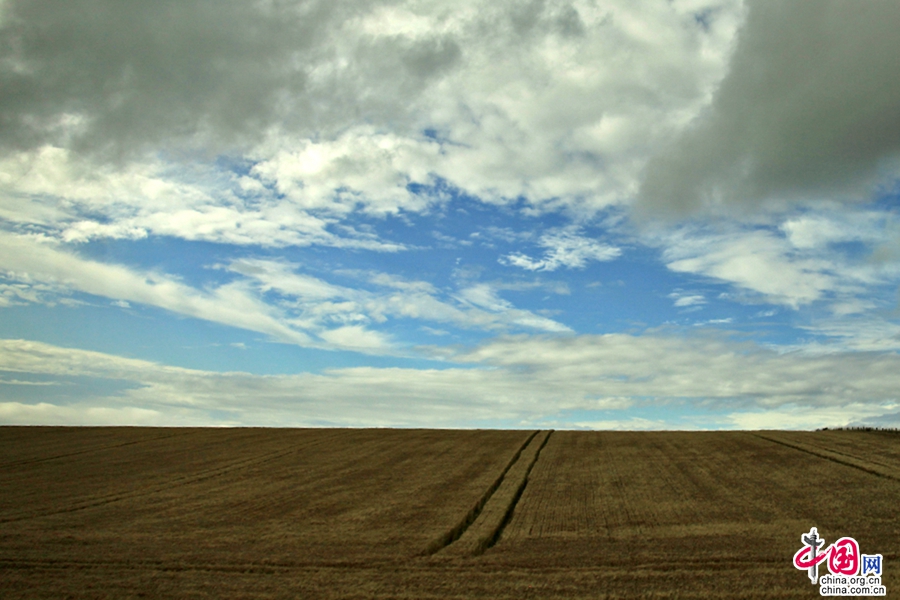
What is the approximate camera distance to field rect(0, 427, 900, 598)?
46.4ft

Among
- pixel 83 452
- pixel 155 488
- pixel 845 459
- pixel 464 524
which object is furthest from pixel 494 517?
pixel 83 452

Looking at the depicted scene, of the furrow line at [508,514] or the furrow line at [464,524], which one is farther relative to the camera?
the furrow line at [508,514]

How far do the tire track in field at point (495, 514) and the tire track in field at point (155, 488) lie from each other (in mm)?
14903

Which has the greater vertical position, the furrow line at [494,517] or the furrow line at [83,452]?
the furrow line at [494,517]

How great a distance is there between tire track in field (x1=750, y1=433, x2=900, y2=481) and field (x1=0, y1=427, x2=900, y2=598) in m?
0.23

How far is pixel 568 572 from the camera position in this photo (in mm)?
14539

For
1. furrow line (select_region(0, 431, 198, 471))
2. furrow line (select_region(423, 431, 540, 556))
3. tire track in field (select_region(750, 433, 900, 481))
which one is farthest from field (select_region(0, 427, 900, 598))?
furrow line (select_region(0, 431, 198, 471))

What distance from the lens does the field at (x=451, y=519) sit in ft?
46.4

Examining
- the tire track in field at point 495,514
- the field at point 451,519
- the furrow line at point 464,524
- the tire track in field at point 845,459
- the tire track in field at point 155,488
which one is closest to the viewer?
the field at point 451,519

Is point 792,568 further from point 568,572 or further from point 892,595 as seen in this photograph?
point 568,572

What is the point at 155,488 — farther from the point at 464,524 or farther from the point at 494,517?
the point at 494,517

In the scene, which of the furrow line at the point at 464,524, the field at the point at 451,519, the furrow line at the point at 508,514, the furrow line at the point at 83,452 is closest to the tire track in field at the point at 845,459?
the field at the point at 451,519

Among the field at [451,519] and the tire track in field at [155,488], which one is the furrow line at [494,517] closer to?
the field at [451,519]

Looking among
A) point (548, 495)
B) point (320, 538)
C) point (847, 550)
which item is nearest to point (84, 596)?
point (320, 538)
